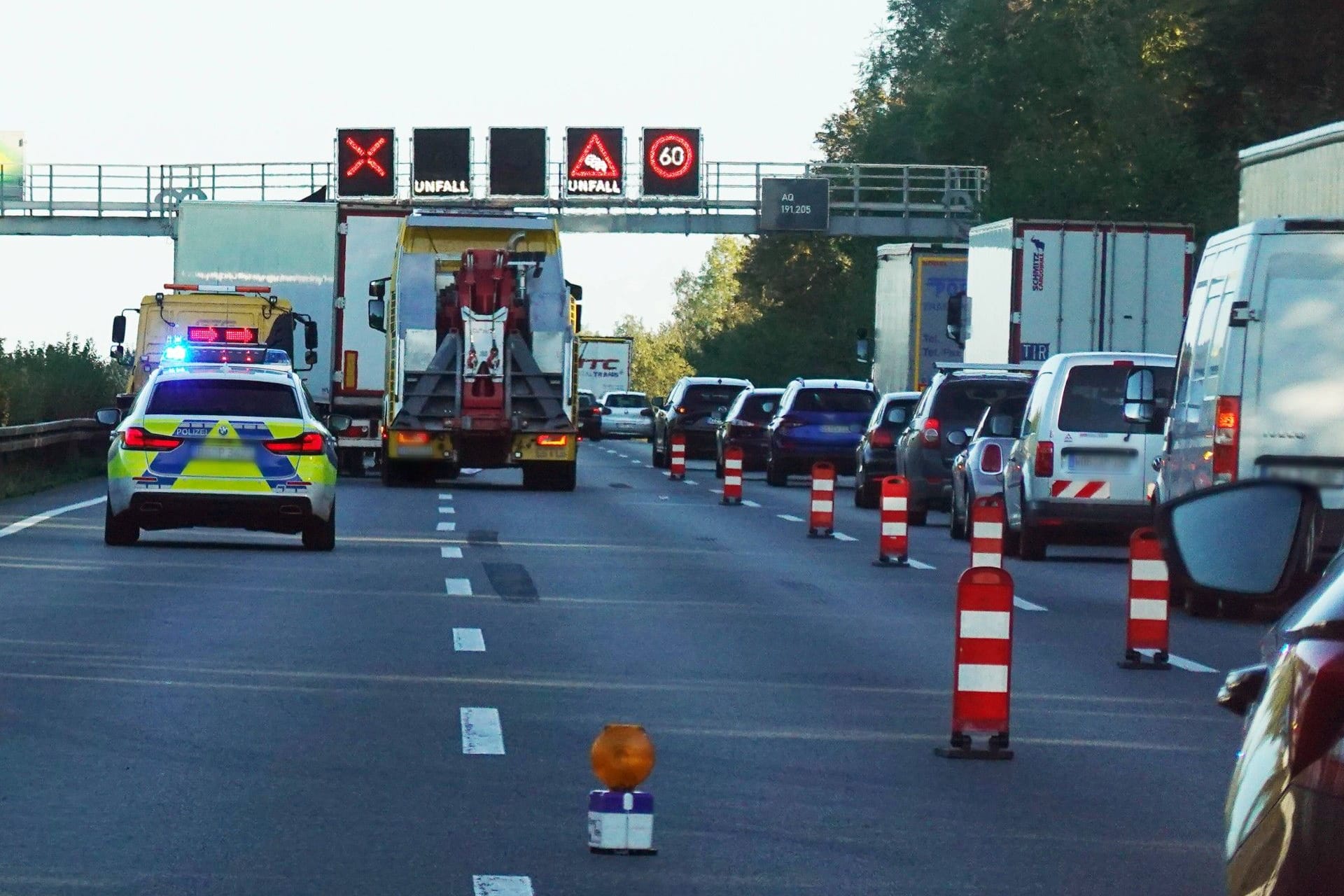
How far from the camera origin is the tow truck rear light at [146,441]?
20.9m

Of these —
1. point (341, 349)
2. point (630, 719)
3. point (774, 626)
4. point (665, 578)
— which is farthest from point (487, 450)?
point (630, 719)

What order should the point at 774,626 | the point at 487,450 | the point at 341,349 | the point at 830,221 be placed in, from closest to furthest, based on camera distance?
1. the point at 774,626
2. the point at 487,450
3. the point at 341,349
4. the point at 830,221

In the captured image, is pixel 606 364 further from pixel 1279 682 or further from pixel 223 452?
pixel 1279 682

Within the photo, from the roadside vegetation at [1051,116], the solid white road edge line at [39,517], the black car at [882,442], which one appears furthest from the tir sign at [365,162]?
Result: the solid white road edge line at [39,517]

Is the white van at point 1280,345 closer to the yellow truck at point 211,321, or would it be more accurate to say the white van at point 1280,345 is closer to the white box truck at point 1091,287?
the white box truck at point 1091,287

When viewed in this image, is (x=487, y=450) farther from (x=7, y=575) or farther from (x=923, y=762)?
(x=923, y=762)

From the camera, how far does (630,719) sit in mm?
11031

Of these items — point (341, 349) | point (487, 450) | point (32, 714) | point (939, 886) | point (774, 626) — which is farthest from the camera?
point (341, 349)

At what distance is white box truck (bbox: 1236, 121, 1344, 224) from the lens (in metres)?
22.4

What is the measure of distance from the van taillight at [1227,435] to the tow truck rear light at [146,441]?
26.5 ft

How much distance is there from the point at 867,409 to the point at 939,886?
3079cm

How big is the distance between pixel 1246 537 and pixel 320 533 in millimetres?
17750

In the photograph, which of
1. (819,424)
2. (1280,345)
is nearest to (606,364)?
(819,424)

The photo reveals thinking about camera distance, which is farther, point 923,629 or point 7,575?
point 7,575
